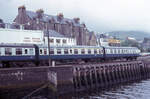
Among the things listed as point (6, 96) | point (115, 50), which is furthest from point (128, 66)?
point (6, 96)

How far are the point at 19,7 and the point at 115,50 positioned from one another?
102 ft

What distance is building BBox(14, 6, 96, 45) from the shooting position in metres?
70.8

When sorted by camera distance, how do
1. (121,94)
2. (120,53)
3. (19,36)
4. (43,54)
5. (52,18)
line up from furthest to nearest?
(52,18)
(120,53)
(19,36)
(43,54)
(121,94)

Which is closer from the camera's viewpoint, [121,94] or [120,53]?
[121,94]

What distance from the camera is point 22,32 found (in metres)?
46.4

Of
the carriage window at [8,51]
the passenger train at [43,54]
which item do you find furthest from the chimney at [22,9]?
the carriage window at [8,51]

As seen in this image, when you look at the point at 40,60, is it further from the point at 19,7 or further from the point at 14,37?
the point at 19,7

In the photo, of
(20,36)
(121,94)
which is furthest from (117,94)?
(20,36)

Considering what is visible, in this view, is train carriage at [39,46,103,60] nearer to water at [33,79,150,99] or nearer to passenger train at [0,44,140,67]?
passenger train at [0,44,140,67]

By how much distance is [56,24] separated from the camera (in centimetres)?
7794

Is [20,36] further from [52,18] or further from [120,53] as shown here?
[52,18]

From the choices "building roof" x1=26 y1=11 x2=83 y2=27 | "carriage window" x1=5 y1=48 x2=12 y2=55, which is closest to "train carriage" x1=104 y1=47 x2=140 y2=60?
"carriage window" x1=5 y1=48 x2=12 y2=55

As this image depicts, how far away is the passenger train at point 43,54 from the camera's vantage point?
1394 inches

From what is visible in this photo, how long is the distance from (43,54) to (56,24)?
39267 millimetres
